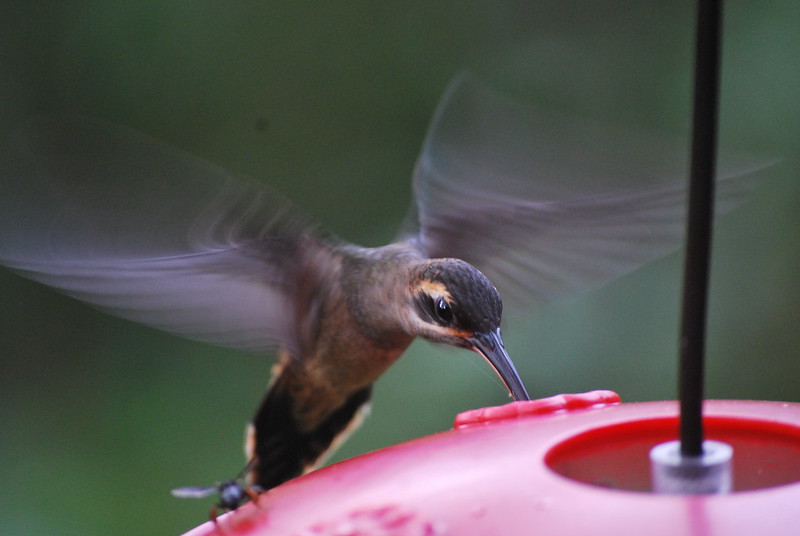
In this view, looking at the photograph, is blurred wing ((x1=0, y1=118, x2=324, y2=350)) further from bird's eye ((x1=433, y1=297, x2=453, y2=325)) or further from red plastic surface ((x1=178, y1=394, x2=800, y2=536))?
red plastic surface ((x1=178, y1=394, x2=800, y2=536))

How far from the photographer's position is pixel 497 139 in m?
2.29

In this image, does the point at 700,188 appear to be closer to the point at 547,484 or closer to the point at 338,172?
the point at 547,484

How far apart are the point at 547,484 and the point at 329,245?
4.05ft

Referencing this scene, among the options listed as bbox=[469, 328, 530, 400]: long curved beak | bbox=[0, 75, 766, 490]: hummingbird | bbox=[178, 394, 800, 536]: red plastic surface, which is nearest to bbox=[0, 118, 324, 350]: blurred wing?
bbox=[0, 75, 766, 490]: hummingbird

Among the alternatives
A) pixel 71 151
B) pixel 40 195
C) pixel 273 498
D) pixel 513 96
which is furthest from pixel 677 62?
pixel 273 498

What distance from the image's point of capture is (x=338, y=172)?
130 inches

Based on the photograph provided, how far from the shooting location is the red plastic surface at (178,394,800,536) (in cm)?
79

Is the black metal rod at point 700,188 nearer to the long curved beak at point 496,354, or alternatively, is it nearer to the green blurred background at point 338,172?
the long curved beak at point 496,354

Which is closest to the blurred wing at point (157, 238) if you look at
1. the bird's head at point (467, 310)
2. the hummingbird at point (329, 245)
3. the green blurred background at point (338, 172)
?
the hummingbird at point (329, 245)

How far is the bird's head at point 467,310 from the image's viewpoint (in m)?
1.64

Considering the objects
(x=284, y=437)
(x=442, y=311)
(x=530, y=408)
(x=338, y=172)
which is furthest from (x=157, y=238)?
(x=338, y=172)

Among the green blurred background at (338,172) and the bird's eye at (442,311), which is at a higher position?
the green blurred background at (338,172)

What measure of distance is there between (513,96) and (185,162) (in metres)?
1.92

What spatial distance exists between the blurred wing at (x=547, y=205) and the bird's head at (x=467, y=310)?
0.31 meters
